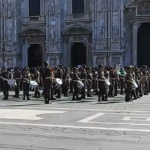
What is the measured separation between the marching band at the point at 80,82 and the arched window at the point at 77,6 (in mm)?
11253

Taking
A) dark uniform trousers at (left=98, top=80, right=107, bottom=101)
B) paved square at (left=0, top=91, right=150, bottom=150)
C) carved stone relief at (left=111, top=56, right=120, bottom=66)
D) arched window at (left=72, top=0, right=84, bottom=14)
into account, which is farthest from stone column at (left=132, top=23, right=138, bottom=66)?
paved square at (left=0, top=91, right=150, bottom=150)

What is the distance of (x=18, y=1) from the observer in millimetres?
33875

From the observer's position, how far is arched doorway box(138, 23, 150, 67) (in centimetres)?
3047

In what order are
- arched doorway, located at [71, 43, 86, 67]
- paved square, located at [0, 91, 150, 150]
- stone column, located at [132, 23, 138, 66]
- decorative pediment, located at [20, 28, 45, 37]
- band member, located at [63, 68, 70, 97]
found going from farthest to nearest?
decorative pediment, located at [20, 28, 45, 37] → arched doorway, located at [71, 43, 86, 67] → stone column, located at [132, 23, 138, 66] → band member, located at [63, 68, 70, 97] → paved square, located at [0, 91, 150, 150]

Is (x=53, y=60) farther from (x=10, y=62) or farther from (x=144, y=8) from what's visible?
(x=144, y=8)

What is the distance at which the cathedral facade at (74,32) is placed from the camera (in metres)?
30.2

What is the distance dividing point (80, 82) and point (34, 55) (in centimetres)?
1679

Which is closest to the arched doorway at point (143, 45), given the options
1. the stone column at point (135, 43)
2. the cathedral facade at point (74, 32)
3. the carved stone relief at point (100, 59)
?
the cathedral facade at point (74, 32)

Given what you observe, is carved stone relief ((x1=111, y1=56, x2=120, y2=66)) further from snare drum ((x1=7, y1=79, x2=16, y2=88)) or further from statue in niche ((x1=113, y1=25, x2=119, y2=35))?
snare drum ((x1=7, y1=79, x2=16, y2=88))

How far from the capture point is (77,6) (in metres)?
32.5

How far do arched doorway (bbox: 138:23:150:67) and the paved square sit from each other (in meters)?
18.6

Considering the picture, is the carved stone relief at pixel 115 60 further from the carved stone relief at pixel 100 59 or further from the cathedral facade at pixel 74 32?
the carved stone relief at pixel 100 59

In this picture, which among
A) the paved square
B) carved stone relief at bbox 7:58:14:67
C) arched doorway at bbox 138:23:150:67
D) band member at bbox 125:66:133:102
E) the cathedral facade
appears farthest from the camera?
carved stone relief at bbox 7:58:14:67

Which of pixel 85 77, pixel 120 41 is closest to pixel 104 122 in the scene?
pixel 85 77
